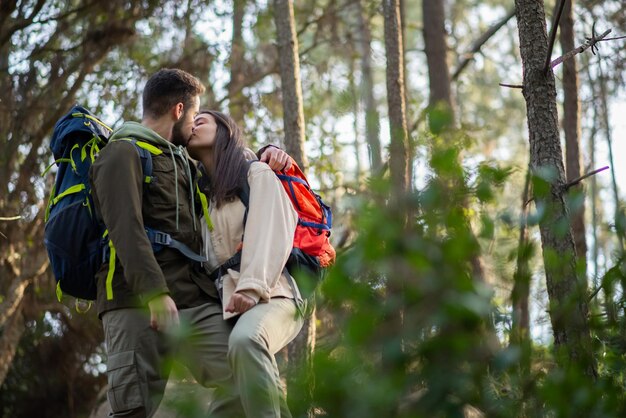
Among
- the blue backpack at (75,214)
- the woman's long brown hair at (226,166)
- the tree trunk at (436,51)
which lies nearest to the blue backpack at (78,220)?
the blue backpack at (75,214)

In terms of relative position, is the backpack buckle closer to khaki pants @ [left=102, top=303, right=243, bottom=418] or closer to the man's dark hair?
khaki pants @ [left=102, top=303, right=243, bottom=418]

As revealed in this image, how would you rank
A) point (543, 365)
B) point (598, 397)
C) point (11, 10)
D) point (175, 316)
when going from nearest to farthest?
point (598, 397) < point (543, 365) < point (175, 316) < point (11, 10)

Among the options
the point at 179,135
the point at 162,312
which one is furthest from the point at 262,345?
the point at 179,135

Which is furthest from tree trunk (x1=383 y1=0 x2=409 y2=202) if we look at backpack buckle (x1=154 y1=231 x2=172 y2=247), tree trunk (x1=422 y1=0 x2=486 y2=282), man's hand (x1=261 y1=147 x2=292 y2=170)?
backpack buckle (x1=154 y1=231 x2=172 y2=247)

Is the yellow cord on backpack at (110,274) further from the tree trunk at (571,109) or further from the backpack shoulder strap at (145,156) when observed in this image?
the tree trunk at (571,109)

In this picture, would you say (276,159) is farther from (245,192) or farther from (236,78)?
(236,78)

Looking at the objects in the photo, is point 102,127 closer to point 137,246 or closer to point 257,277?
point 137,246

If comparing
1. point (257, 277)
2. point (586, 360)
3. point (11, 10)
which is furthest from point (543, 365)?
point (11, 10)

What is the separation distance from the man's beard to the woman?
4 cm

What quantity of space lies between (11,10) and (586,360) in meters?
9.23

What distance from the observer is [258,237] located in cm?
387

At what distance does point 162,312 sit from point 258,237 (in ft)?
1.75

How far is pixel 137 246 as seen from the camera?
3.70 metres

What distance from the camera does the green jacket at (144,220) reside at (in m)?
3.70
